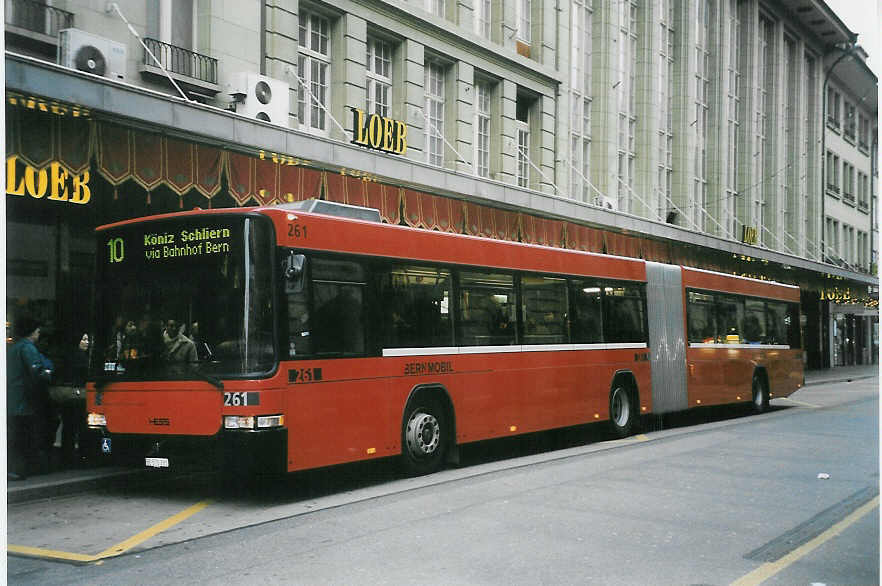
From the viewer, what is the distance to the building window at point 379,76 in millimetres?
21984

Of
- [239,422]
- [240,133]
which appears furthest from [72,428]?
[240,133]

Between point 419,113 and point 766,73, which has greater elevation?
point 766,73

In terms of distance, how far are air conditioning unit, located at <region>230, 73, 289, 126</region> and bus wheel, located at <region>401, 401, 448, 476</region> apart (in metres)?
7.18

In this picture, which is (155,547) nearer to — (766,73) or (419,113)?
(419,113)

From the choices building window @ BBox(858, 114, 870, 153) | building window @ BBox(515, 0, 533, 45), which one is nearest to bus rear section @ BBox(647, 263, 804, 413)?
building window @ BBox(515, 0, 533, 45)

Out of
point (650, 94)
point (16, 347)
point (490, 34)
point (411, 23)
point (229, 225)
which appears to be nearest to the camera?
point (229, 225)

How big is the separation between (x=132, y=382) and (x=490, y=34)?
18.4m

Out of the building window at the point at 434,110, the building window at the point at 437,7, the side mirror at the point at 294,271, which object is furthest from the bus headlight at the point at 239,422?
the building window at the point at 437,7

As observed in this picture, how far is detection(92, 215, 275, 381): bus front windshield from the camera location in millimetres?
9656

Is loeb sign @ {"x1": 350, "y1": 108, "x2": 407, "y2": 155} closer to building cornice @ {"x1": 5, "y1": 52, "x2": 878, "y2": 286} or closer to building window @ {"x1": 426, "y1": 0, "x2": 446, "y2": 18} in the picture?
building cornice @ {"x1": 5, "y1": 52, "x2": 878, "y2": 286}

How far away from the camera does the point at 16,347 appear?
11.1 metres

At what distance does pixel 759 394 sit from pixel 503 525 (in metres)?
15.5

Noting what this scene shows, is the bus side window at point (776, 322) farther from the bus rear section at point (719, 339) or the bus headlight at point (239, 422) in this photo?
the bus headlight at point (239, 422)

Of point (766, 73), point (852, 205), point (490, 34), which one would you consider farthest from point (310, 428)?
point (852, 205)
